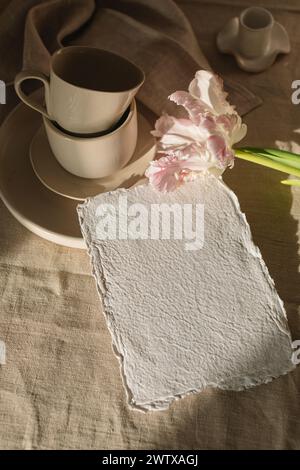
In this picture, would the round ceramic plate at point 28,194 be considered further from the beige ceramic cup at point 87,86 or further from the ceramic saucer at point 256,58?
the ceramic saucer at point 256,58

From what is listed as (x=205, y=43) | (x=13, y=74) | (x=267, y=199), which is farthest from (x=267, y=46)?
(x=13, y=74)

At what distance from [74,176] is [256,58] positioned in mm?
307

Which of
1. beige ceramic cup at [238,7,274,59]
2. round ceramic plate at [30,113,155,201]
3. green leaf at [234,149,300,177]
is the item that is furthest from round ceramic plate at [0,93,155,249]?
beige ceramic cup at [238,7,274,59]

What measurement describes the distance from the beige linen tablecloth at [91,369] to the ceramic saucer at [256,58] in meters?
0.17

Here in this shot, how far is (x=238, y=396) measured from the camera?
0.51 metres

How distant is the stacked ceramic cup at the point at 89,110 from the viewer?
1.72 ft

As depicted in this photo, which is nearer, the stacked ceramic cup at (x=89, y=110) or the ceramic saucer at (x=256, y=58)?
the stacked ceramic cup at (x=89, y=110)

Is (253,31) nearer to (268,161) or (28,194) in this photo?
(268,161)

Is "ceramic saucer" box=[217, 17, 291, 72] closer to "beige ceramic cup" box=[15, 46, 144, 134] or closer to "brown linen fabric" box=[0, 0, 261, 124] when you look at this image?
"brown linen fabric" box=[0, 0, 261, 124]

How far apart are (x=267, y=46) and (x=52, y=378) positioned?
505 millimetres

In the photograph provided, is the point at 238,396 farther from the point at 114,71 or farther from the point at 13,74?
the point at 13,74

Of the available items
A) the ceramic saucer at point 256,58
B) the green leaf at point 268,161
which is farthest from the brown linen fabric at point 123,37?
the green leaf at point 268,161
